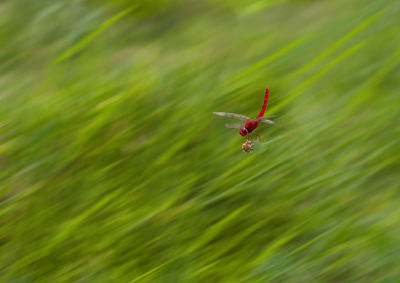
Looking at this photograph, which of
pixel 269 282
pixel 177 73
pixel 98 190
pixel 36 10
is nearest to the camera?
pixel 269 282

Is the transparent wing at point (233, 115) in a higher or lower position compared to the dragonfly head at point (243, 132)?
higher

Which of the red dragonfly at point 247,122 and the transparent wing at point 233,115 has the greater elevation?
the transparent wing at point 233,115

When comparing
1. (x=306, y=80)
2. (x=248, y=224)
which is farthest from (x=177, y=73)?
(x=248, y=224)

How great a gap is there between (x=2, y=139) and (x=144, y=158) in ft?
1.93

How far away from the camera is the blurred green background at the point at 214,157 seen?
222cm

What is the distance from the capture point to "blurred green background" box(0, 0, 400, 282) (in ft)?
7.28

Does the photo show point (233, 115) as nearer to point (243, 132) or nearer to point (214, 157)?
point (243, 132)

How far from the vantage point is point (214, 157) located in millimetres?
2344

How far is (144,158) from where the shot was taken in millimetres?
2363

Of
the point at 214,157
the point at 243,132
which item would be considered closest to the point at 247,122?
the point at 243,132

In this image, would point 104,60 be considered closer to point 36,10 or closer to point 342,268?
point 36,10

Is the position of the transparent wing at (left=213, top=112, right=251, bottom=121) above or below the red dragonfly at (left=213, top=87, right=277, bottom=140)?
above

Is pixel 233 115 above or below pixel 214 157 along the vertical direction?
above

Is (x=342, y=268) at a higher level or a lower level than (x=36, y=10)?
lower
